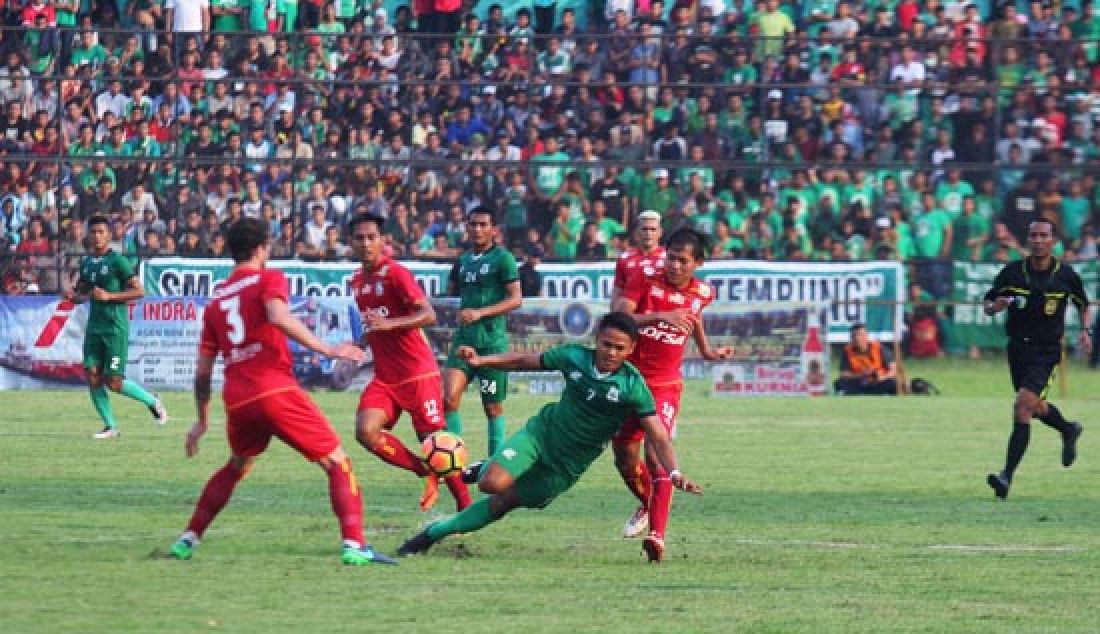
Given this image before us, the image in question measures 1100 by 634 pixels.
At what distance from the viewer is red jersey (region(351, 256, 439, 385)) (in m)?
13.9

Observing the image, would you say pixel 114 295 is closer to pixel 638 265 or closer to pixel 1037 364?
pixel 638 265

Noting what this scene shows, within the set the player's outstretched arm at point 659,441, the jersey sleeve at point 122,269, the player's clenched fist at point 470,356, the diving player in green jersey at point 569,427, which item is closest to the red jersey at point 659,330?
the diving player in green jersey at point 569,427

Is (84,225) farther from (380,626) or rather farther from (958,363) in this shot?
(380,626)

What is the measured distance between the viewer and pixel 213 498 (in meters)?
11.2

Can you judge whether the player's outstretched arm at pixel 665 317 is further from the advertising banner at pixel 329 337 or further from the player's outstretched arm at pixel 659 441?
Answer: the advertising banner at pixel 329 337

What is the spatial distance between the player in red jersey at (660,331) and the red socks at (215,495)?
2859 mm

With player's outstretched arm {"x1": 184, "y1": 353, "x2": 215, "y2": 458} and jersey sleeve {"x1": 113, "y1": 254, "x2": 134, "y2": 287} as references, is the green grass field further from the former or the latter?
jersey sleeve {"x1": 113, "y1": 254, "x2": 134, "y2": 287}

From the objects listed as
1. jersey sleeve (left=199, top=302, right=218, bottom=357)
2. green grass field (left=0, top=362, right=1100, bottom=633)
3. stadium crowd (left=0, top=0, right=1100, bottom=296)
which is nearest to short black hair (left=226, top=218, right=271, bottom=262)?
jersey sleeve (left=199, top=302, right=218, bottom=357)

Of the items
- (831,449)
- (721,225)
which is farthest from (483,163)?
(831,449)

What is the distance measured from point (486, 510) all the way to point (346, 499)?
0.85 metres

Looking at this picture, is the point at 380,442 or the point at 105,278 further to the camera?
the point at 105,278

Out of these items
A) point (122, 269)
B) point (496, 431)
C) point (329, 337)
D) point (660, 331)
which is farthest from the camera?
point (329, 337)

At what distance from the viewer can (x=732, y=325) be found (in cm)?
2948

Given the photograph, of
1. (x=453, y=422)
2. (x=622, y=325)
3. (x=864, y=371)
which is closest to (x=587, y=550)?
(x=622, y=325)
